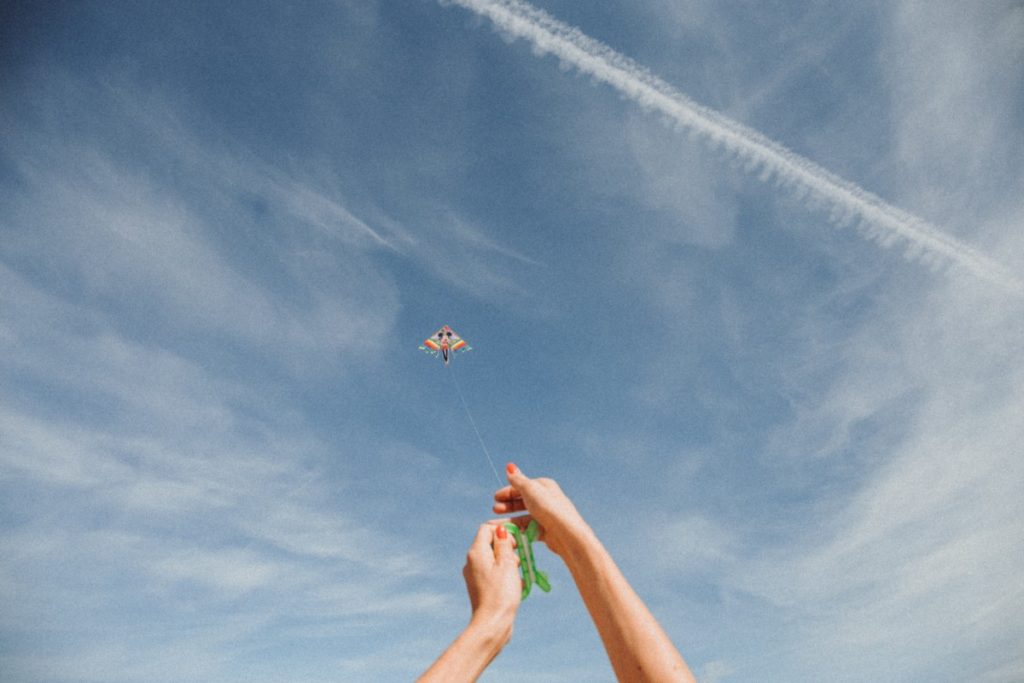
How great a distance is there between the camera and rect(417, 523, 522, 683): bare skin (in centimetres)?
306

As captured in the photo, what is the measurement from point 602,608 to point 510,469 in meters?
1.48

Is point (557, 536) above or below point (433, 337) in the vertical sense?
below

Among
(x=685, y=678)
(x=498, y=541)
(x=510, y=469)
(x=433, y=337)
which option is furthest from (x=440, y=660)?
(x=433, y=337)

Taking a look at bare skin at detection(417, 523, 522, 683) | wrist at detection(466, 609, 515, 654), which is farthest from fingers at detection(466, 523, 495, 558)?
wrist at detection(466, 609, 515, 654)

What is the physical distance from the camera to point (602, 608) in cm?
349

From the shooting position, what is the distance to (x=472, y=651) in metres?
3.13

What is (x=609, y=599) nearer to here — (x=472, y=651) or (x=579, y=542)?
(x=579, y=542)

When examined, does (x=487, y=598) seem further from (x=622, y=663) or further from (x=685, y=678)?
(x=685, y=678)

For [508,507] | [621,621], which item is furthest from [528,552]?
[621,621]

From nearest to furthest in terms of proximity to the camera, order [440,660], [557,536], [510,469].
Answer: [440,660]
[557,536]
[510,469]

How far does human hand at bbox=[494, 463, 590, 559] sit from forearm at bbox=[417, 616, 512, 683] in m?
0.69

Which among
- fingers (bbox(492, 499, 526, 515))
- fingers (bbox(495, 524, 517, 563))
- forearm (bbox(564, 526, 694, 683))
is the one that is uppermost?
fingers (bbox(492, 499, 526, 515))

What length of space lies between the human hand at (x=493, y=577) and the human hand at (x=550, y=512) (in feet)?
0.99

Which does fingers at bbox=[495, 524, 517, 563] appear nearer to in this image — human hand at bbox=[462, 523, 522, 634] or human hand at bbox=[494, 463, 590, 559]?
human hand at bbox=[462, 523, 522, 634]
